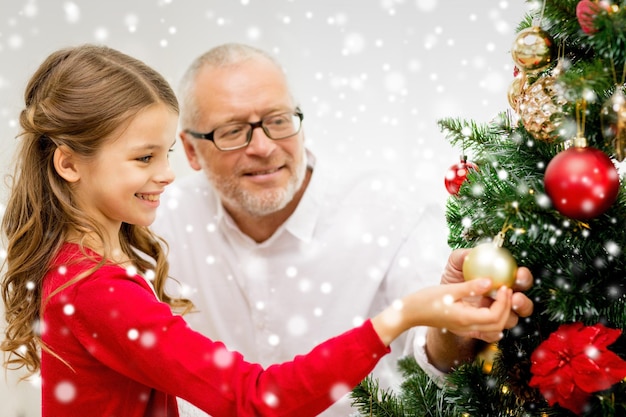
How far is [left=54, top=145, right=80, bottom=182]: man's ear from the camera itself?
119 centimetres

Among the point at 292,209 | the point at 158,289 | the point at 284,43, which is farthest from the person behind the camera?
the point at 284,43

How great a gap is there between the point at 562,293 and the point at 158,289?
89 centimetres

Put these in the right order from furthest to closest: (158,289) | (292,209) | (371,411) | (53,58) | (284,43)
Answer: (284,43), (292,209), (158,289), (53,58), (371,411)

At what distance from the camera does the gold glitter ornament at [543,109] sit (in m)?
0.89

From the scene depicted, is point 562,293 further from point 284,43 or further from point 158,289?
point 284,43

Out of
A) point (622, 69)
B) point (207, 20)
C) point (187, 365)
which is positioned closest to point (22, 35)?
point (207, 20)

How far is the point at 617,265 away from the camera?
0.89 meters

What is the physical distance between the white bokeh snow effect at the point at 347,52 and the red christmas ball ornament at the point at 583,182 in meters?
1.43

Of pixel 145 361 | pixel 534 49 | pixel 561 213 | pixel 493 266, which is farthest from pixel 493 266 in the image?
pixel 145 361

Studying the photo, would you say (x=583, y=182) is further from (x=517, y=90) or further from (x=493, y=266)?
→ (x=517, y=90)

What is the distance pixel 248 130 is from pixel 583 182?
3.77 ft

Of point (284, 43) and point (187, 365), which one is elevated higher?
point (284, 43)

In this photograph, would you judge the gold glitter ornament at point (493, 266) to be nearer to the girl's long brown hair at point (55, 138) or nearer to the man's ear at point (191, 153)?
the girl's long brown hair at point (55, 138)

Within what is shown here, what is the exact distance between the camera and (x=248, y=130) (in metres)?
1.80
